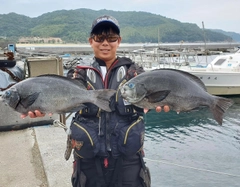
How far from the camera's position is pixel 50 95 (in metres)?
2.67

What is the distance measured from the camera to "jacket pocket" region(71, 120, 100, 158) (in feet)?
8.49

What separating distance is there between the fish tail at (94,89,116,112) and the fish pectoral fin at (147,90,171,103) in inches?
13.3

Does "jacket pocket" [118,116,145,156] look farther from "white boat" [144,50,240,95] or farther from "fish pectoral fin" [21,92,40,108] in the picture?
"white boat" [144,50,240,95]

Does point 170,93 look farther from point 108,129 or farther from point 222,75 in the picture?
point 222,75

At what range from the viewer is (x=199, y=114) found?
17.0 meters

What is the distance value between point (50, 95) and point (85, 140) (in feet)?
1.73

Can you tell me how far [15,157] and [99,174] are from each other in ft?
9.84

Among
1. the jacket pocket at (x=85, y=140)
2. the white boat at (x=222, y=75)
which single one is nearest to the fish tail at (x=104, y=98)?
the jacket pocket at (x=85, y=140)

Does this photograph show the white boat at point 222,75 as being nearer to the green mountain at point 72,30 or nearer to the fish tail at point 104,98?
the fish tail at point 104,98

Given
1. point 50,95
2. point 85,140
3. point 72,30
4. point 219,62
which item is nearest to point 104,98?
point 85,140

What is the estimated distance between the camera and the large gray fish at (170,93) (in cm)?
253

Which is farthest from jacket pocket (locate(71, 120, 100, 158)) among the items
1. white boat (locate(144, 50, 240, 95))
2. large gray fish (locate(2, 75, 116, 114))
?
white boat (locate(144, 50, 240, 95))

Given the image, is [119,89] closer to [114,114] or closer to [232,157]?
[114,114]

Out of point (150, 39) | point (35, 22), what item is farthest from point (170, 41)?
point (35, 22)
